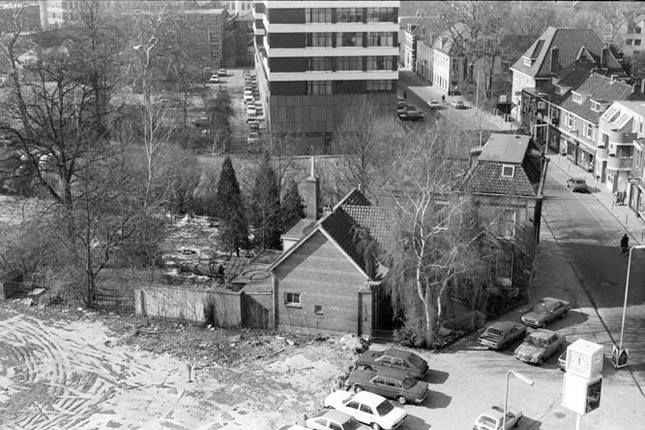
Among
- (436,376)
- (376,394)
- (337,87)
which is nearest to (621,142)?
(337,87)

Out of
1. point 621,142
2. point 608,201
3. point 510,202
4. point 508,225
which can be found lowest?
point 608,201

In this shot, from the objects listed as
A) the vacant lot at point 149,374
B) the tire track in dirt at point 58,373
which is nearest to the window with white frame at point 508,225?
the vacant lot at point 149,374

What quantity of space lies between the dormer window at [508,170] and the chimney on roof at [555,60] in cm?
4711

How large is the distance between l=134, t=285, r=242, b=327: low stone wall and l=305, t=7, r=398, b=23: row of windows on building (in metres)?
44.6

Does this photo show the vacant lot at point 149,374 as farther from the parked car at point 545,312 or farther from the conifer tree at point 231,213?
the conifer tree at point 231,213

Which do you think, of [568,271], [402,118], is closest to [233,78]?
[402,118]

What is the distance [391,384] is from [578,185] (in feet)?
138

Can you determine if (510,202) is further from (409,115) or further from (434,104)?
(434,104)

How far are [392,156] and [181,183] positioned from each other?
55.5ft

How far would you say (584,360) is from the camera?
27031 millimetres

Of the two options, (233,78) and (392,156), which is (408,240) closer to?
(392,156)

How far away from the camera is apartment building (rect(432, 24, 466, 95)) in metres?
117

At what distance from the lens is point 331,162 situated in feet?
233

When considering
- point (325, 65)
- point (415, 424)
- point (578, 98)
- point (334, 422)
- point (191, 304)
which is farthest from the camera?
point (325, 65)
